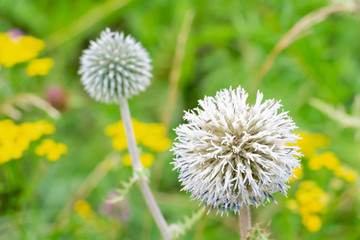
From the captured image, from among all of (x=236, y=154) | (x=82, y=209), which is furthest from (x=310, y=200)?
(x=82, y=209)

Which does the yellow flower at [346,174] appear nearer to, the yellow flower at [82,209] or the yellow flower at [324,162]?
the yellow flower at [324,162]

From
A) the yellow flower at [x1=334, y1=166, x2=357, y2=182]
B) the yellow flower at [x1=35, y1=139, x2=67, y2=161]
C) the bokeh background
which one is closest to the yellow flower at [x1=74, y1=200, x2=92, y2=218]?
the bokeh background

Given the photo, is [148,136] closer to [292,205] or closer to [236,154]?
[292,205]

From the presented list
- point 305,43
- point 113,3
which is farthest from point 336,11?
point 113,3

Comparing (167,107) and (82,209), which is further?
(167,107)

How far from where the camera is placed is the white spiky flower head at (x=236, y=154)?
1104 mm

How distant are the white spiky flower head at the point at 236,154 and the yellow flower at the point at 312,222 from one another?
92 cm

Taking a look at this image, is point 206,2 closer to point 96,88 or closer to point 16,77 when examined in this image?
point 16,77

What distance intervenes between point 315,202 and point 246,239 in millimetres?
1145

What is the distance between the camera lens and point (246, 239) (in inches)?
41.2

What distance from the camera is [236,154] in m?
Answer: 1.15

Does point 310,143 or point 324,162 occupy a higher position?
point 310,143

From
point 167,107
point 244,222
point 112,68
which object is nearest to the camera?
point 244,222

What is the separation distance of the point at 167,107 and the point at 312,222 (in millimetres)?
1182
